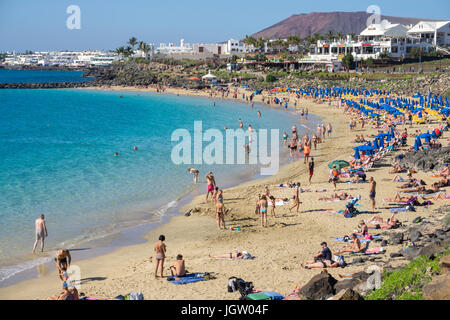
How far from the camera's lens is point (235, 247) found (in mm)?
12602

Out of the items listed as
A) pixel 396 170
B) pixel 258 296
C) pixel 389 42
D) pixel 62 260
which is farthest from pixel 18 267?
pixel 389 42

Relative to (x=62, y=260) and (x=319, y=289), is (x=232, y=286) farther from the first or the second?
(x=62, y=260)

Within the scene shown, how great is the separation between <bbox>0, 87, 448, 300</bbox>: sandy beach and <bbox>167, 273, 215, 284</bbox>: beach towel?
0.16 meters

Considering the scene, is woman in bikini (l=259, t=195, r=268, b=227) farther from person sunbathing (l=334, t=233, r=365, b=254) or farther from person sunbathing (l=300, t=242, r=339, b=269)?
person sunbathing (l=300, t=242, r=339, b=269)

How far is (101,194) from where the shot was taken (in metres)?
19.6

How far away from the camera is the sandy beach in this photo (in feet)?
32.7

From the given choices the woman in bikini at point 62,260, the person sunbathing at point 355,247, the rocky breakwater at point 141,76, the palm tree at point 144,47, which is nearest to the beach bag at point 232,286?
the person sunbathing at point 355,247

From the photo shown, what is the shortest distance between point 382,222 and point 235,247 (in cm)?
424

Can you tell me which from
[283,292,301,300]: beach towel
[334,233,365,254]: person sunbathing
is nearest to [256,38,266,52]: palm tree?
[334,233,365,254]: person sunbathing

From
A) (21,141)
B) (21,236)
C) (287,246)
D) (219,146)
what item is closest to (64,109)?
(21,141)

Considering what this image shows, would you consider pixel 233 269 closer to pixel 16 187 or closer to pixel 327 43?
pixel 16 187

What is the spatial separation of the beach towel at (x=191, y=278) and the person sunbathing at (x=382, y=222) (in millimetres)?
5247

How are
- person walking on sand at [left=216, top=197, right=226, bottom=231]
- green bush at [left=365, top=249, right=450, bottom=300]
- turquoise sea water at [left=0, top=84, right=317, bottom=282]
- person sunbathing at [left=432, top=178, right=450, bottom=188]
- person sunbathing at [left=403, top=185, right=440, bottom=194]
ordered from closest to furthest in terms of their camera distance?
green bush at [left=365, top=249, right=450, bottom=300]
person walking on sand at [left=216, top=197, right=226, bottom=231]
turquoise sea water at [left=0, top=84, right=317, bottom=282]
person sunbathing at [left=403, top=185, right=440, bottom=194]
person sunbathing at [left=432, top=178, right=450, bottom=188]

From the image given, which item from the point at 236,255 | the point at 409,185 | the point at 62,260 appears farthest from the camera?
the point at 409,185
